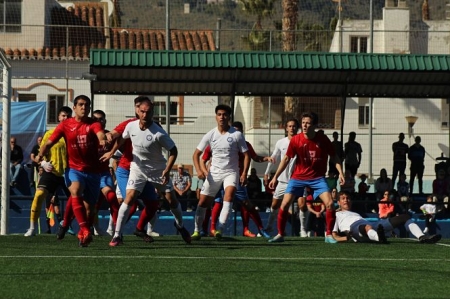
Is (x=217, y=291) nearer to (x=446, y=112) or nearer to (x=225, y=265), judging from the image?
(x=225, y=265)

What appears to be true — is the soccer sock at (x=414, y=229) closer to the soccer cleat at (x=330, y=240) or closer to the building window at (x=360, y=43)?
Answer: the soccer cleat at (x=330, y=240)

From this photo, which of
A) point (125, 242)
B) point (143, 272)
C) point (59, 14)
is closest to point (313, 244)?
point (125, 242)

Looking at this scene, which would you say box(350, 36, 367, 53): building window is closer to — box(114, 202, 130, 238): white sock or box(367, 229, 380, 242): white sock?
box(367, 229, 380, 242): white sock

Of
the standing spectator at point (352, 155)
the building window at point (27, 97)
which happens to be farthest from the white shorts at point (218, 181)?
the building window at point (27, 97)

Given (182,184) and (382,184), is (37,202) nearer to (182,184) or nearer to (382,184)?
(182,184)

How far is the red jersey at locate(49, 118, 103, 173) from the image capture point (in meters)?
13.3

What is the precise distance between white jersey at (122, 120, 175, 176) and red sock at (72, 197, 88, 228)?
1128mm

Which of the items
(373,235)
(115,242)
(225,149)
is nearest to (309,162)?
(225,149)

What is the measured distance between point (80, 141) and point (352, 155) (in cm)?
1315

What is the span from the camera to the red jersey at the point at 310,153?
49.6ft

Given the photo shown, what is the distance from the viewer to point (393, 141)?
29.0m

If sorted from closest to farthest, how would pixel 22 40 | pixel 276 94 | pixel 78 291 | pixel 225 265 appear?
pixel 78 291, pixel 225 265, pixel 276 94, pixel 22 40

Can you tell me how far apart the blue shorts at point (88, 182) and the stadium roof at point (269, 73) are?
24.9 ft

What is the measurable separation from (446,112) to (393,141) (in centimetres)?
2110
